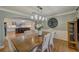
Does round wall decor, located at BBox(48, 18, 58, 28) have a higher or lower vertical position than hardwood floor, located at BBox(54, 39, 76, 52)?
higher

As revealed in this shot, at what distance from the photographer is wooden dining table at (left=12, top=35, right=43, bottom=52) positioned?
6.33ft

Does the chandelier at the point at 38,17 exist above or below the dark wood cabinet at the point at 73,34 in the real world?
above

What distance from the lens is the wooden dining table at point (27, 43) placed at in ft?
6.33

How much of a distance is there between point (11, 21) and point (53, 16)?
0.75 meters

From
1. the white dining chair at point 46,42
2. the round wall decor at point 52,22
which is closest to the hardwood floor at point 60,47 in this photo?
the white dining chair at point 46,42

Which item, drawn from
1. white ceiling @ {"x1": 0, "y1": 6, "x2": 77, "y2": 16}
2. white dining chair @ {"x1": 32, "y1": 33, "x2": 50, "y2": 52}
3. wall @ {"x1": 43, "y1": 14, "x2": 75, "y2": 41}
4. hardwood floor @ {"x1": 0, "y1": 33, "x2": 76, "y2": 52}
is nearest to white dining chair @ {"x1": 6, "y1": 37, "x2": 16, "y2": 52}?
hardwood floor @ {"x1": 0, "y1": 33, "x2": 76, "y2": 52}

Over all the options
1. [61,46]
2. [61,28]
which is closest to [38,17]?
[61,28]

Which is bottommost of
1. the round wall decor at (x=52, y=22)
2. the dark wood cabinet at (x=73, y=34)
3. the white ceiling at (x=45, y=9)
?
the dark wood cabinet at (x=73, y=34)

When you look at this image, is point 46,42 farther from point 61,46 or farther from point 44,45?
point 61,46

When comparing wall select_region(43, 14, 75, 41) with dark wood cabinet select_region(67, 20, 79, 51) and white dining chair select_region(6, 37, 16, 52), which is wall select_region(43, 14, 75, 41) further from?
white dining chair select_region(6, 37, 16, 52)

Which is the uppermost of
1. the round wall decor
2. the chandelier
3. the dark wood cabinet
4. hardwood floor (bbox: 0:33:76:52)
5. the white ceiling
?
the white ceiling

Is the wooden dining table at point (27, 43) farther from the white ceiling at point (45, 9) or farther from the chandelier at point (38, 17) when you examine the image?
the white ceiling at point (45, 9)
